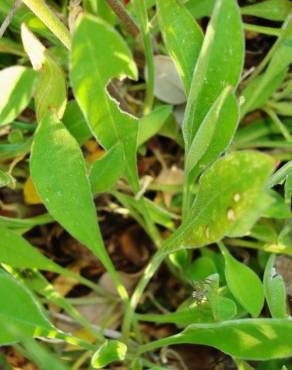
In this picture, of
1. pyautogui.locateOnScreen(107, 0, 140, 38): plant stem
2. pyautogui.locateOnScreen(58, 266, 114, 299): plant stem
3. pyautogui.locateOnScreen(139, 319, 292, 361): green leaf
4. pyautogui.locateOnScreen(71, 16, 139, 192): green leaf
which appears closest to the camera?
pyautogui.locateOnScreen(71, 16, 139, 192): green leaf

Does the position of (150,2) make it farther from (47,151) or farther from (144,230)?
(144,230)

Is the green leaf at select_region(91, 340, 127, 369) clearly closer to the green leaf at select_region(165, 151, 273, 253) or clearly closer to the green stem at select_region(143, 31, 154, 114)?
the green leaf at select_region(165, 151, 273, 253)

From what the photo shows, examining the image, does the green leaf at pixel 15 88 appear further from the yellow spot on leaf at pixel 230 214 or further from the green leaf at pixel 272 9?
the green leaf at pixel 272 9

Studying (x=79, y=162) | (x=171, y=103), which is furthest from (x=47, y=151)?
(x=171, y=103)

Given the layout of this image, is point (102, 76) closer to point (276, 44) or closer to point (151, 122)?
point (151, 122)

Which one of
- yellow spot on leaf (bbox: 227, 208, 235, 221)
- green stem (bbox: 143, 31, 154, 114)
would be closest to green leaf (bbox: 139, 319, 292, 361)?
yellow spot on leaf (bbox: 227, 208, 235, 221)
